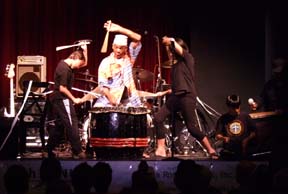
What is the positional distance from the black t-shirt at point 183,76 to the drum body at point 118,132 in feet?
2.47

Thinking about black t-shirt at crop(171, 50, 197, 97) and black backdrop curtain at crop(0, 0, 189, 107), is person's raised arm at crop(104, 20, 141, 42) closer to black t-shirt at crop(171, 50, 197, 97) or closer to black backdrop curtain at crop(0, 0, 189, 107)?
black t-shirt at crop(171, 50, 197, 97)

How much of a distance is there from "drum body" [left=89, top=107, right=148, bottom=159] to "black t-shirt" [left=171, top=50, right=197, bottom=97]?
0.75m

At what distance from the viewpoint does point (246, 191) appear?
4.53 metres

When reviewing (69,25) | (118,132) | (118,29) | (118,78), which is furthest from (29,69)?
(118,132)

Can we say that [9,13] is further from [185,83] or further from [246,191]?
[246,191]

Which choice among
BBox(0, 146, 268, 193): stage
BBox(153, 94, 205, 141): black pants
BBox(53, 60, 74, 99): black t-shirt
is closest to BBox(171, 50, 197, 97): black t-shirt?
BBox(153, 94, 205, 141): black pants

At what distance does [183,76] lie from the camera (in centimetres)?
927

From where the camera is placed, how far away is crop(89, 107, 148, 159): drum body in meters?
9.46

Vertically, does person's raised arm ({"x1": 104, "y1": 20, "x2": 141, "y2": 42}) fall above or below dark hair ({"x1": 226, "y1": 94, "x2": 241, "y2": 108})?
above

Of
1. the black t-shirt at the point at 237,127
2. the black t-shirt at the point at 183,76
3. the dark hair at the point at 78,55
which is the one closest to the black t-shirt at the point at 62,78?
the dark hair at the point at 78,55

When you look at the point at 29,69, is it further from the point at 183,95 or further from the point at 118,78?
the point at 183,95

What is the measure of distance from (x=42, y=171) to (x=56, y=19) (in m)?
8.97

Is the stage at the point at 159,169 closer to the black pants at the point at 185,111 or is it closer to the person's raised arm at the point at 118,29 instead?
the black pants at the point at 185,111

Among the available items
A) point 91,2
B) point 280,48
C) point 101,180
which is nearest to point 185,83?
point 280,48
